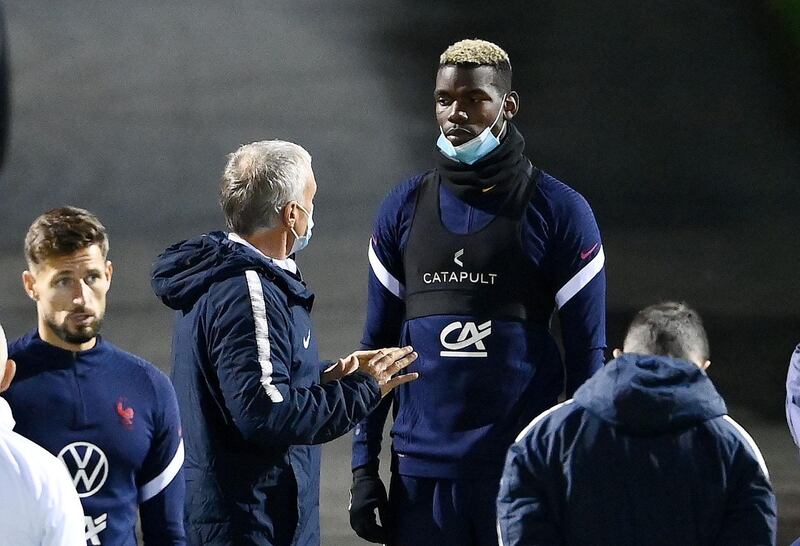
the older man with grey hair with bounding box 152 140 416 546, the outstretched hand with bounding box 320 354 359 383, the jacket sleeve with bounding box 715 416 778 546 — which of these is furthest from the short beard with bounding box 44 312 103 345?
the jacket sleeve with bounding box 715 416 778 546

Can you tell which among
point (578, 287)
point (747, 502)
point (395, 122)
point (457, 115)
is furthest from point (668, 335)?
point (395, 122)

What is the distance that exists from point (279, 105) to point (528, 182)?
3.82 metres

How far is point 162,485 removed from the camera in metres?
2.50

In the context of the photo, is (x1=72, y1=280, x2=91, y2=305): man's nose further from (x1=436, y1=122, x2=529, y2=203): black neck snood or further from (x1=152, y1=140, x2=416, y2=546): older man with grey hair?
(x1=436, y1=122, x2=529, y2=203): black neck snood

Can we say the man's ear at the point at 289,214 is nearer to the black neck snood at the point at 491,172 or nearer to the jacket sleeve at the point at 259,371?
the jacket sleeve at the point at 259,371

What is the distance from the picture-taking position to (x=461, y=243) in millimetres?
3018

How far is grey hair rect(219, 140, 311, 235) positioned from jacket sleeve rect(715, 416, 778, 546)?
1003 millimetres

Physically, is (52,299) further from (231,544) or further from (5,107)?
(5,107)

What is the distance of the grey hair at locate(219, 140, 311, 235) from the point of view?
274 centimetres

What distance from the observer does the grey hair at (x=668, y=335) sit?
223 cm

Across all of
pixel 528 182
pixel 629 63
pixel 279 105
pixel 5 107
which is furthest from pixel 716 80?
pixel 528 182

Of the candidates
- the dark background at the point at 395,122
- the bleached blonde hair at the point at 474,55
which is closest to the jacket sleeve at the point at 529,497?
the bleached blonde hair at the point at 474,55

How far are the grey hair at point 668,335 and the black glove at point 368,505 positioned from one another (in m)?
0.89

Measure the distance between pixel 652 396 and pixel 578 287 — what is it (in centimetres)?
85
